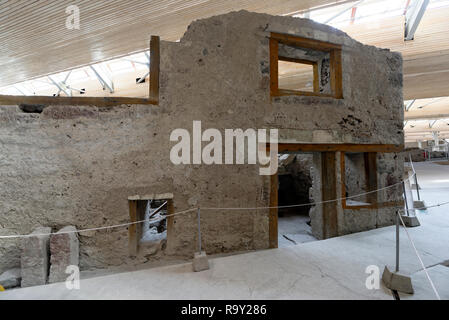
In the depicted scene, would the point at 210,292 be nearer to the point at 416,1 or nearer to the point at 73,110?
the point at 73,110

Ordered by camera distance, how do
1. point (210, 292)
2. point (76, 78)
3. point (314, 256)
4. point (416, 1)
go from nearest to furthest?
point (210, 292) < point (314, 256) < point (416, 1) < point (76, 78)

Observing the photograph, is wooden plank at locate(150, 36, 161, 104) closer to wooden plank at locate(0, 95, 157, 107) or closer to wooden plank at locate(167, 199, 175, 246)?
wooden plank at locate(0, 95, 157, 107)

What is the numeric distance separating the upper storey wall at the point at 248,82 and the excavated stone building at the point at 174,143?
0.02 m

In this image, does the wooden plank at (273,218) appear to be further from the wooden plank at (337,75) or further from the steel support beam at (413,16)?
the steel support beam at (413,16)

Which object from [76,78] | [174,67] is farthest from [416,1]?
[76,78]

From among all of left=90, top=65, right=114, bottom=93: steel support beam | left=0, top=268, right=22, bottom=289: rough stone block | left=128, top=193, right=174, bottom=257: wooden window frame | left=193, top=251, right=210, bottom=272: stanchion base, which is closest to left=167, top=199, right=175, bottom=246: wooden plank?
left=128, top=193, right=174, bottom=257: wooden window frame

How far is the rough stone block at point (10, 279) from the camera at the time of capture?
2545mm

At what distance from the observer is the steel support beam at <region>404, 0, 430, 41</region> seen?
5661mm

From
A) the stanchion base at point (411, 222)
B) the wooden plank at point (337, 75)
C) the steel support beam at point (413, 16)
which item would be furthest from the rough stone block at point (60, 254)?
the steel support beam at point (413, 16)

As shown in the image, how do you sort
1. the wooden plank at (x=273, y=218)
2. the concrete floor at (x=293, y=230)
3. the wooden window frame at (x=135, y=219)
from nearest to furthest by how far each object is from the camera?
the wooden window frame at (x=135, y=219) < the wooden plank at (x=273, y=218) < the concrete floor at (x=293, y=230)

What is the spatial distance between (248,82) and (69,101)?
2.89 m

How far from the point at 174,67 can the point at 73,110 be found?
1699 millimetres

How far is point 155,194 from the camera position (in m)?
3.12

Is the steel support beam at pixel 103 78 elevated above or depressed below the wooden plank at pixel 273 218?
above
